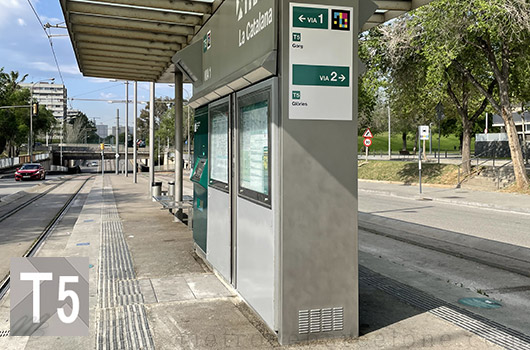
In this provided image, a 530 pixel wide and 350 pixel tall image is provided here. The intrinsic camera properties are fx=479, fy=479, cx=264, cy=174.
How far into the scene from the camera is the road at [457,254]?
6184 mm

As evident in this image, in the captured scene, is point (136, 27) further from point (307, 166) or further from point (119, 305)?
point (307, 166)

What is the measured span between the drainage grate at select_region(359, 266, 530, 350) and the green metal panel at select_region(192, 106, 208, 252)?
8.30ft

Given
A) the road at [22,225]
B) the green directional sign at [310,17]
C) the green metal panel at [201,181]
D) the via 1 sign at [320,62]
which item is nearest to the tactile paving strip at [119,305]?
the green metal panel at [201,181]

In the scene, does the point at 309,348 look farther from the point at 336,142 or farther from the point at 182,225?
the point at 182,225

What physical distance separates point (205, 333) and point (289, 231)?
1.28 m

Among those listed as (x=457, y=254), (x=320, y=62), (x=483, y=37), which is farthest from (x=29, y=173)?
(x=320, y=62)

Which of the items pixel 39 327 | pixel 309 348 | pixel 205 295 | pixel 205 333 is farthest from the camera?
pixel 205 295

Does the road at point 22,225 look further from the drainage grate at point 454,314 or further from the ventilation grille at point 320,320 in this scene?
the drainage grate at point 454,314

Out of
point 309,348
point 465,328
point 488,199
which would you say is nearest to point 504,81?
point 488,199

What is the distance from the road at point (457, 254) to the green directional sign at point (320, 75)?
3108mm

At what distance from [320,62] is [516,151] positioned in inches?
717

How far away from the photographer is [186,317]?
16.3 feet

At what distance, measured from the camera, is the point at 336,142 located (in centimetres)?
439

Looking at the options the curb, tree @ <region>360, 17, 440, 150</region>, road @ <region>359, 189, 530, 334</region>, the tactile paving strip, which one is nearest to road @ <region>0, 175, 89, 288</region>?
the tactile paving strip
